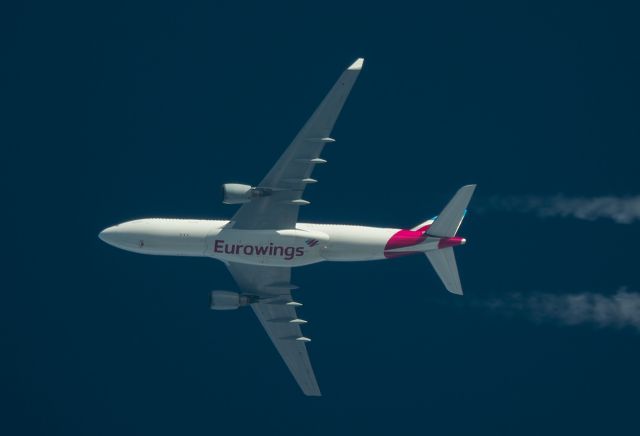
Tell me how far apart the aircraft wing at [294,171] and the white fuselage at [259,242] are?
2.71 ft

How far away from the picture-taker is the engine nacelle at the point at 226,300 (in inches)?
3174

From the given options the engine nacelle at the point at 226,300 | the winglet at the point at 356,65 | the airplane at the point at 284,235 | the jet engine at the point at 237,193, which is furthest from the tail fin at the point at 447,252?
the engine nacelle at the point at 226,300

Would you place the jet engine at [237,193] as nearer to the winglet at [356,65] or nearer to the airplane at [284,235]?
the airplane at [284,235]

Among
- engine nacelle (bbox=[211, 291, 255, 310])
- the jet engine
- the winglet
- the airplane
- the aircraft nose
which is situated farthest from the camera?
engine nacelle (bbox=[211, 291, 255, 310])

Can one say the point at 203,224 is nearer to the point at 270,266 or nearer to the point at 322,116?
the point at 270,266

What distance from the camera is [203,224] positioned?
78.5m

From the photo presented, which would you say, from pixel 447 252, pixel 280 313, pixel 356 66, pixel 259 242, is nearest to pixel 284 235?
pixel 259 242

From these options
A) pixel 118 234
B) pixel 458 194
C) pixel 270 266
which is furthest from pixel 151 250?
pixel 458 194

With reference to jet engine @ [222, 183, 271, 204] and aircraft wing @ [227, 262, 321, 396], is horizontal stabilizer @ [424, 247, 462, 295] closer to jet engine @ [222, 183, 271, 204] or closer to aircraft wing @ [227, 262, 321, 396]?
aircraft wing @ [227, 262, 321, 396]

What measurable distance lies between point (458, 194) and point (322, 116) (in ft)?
31.0

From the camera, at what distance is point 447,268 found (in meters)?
77.6

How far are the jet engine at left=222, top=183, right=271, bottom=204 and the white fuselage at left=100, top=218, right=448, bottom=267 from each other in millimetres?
2545

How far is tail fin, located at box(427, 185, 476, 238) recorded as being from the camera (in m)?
75.8

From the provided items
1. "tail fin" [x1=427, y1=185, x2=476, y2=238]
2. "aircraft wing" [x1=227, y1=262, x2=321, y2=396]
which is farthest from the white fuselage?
"aircraft wing" [x1=227, y1=262, x2=321, y2=396]
